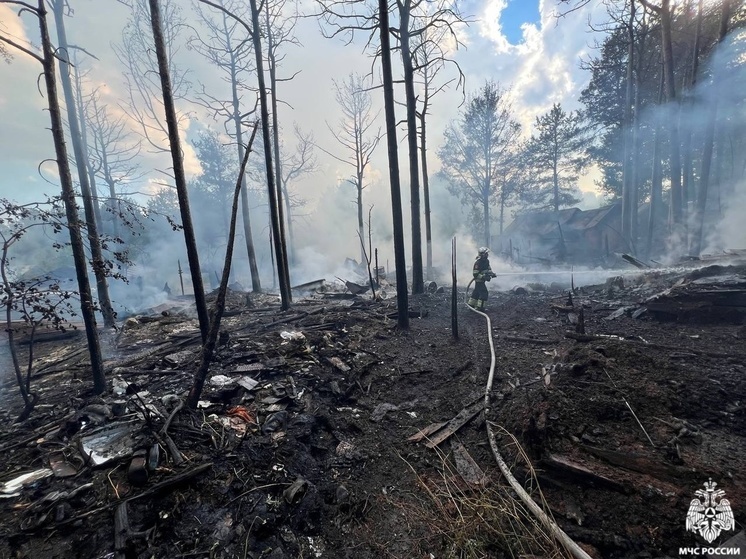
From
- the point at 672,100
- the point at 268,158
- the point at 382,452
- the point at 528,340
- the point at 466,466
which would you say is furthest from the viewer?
the point at 672,100

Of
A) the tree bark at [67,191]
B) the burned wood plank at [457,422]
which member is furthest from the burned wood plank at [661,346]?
the tree bark at [67,191]

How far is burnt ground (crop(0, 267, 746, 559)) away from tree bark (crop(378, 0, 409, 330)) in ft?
Result: 6.54

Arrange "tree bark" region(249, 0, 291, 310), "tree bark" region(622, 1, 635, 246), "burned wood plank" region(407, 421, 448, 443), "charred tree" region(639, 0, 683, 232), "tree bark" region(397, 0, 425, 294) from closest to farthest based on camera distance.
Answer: "burned wood plank" region(407, 421, 448, 443) < "tree bark" region(249, 0, 291, 310) < "tree bark" region(397, 0, 425, 294) < "charred tree" region(639, 0, 683, 232) < "tree bark" region(622, 1, 635, 246)

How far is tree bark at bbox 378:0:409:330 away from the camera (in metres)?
8.19

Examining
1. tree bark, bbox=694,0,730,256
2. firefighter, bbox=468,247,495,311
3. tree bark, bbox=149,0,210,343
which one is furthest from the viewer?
tree bark, bbox=694,0,730,256

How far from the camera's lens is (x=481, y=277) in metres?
9.59

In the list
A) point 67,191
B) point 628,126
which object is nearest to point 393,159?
point 67,191

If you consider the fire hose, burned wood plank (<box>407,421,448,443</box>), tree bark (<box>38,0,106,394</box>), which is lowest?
burned wood plank (<box>407,421,448,443</box>)

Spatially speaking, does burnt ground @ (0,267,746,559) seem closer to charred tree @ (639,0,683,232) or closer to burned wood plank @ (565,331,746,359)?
burned wood plank @ (565,331,746,359)

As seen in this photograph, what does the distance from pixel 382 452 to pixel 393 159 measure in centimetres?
729

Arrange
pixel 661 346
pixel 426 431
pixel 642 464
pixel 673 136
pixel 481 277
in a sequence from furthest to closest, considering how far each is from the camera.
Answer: pixel 673 136 → pixel 481 277 → pixel 661 346 → pixel 426 431 → pixel 642 464

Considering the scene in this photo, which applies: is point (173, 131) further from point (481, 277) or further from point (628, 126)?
point (628, 126)

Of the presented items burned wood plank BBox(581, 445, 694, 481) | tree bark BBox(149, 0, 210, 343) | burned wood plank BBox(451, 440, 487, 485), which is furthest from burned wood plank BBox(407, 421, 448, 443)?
tree bark BBox(149, 0, 210, 343)

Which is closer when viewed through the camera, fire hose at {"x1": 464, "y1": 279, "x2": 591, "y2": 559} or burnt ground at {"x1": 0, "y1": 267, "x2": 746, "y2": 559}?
fire hose at {"x1": 464, "y1": 279, "x2": 591, "y2": 559}
